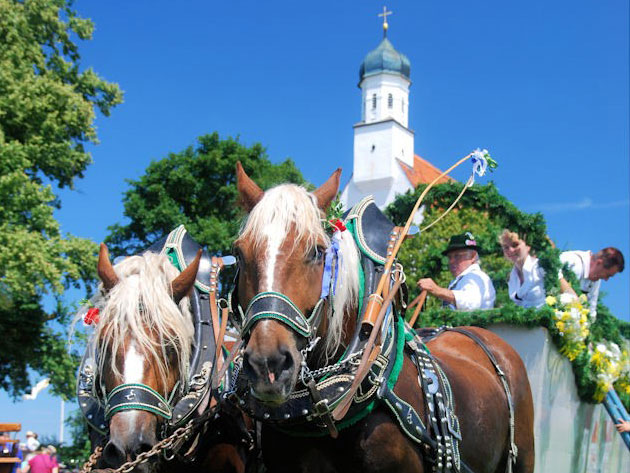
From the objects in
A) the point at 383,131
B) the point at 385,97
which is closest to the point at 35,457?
the point at 383,131

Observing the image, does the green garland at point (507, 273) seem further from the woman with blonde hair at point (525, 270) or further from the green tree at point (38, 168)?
the green tree at point (38, 168)

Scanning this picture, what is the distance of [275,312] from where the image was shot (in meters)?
2.94

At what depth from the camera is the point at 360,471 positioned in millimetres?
3301

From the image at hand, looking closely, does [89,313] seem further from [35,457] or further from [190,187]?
[190,187]

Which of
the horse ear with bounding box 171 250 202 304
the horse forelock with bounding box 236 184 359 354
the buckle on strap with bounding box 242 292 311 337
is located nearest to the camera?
the buckle on strap with bounding box 242 292 311 337

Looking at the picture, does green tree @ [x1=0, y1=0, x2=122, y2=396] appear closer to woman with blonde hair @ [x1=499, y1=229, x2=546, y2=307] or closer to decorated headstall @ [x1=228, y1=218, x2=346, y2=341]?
woman with blonde hair @ [x1=499, y1=229, x2=546, y2=307]

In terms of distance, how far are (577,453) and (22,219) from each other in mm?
13066

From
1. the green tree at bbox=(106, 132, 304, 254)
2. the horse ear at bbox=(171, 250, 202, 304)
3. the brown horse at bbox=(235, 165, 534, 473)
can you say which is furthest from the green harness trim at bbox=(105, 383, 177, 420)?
the green tree at bbox=(106, 132, 304, 254)

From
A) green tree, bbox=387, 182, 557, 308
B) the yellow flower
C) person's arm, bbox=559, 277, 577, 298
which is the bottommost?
the yellow flower

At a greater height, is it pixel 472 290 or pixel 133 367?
pixel 472 290

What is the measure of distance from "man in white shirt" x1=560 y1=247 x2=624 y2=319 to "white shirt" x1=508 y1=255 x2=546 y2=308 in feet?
1.05

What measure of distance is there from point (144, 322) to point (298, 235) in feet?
3.72

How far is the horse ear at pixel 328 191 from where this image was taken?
138 inches

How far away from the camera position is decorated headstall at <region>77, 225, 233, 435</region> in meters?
3.61
